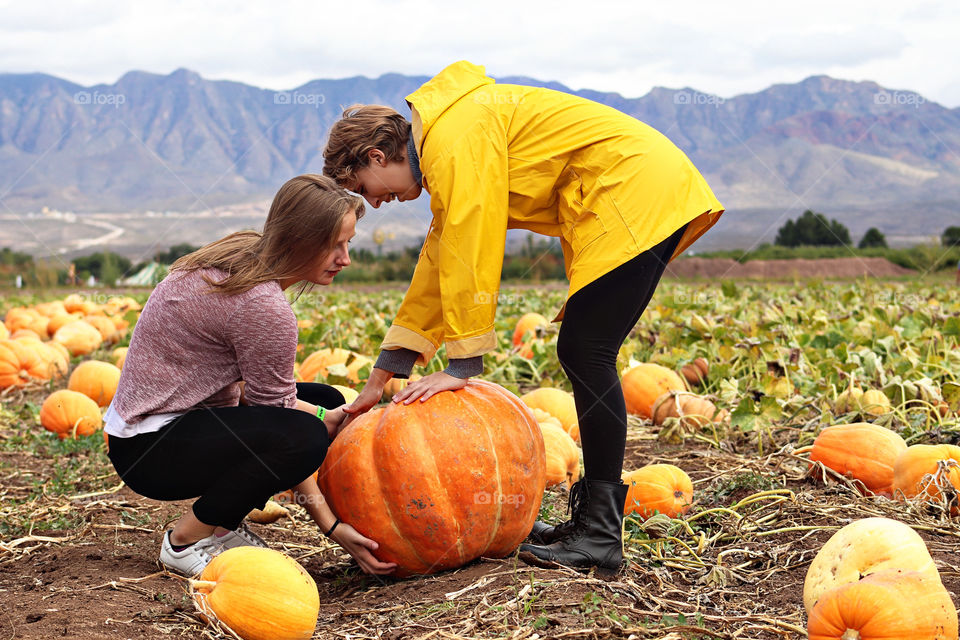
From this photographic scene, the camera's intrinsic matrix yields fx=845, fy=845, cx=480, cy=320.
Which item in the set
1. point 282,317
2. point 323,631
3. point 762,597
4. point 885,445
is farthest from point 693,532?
point 282,317

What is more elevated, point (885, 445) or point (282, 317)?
point (282, 317)

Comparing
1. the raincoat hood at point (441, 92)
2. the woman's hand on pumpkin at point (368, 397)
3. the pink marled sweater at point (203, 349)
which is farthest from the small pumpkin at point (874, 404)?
the pink marled sweater at point (203, 349)

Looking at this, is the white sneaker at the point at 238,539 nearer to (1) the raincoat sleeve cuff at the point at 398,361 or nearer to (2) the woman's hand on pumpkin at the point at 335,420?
(2) the woman's hand on pumpkin at the point at 335,420

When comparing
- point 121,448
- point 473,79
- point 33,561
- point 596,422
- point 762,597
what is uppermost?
point 473,79

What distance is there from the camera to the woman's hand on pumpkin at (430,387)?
2.76 m

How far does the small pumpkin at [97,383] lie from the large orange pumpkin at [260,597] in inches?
141

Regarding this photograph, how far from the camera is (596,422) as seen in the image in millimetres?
2715

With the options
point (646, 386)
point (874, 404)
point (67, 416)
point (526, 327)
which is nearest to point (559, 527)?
point (874, 404)

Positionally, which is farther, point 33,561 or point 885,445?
point 885,445

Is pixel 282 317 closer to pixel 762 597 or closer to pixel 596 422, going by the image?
pixel 596 422

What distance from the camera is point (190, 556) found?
2.70 m

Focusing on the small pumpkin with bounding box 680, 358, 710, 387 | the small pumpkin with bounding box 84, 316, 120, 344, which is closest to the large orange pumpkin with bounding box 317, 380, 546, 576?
the small pumpkin with bounding box 680, 358, 710, 387

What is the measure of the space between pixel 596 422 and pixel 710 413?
2.04 metres

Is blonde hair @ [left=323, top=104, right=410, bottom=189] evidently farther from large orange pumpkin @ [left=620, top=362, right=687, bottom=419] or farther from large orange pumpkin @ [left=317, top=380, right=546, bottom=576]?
large orange pumpkin @ [left=620, top=362, right=687, bottom=419]
